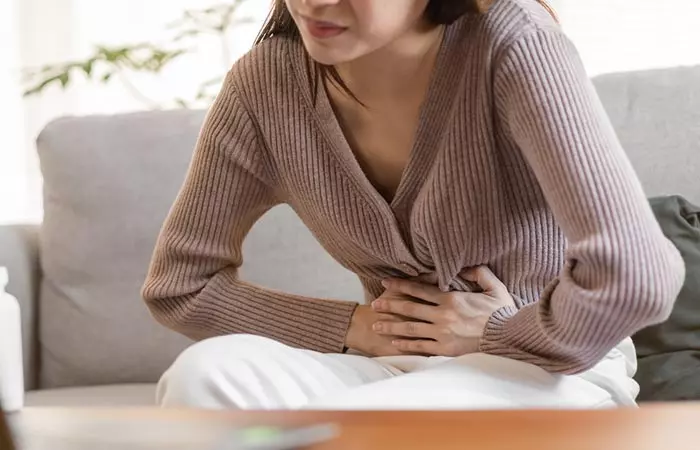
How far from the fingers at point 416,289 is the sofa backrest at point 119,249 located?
56 centimetres

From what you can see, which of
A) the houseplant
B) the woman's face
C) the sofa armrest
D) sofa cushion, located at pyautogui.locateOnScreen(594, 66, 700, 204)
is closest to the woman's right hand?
the woman's face

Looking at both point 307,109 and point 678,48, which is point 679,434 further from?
point 678,48

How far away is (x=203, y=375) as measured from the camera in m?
0.85

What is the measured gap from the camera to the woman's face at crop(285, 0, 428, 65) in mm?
944

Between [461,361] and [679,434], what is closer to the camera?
[679,434]

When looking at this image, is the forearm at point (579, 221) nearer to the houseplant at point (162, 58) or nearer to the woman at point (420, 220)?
the woman at point (420, 220)

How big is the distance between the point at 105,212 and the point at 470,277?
3.04 feet

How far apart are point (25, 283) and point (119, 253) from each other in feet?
0.68

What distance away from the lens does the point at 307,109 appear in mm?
1107

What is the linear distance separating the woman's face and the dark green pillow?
0.65 m

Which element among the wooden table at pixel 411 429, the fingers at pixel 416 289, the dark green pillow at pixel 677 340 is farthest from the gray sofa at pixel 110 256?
the wooden table at pixel 411 429

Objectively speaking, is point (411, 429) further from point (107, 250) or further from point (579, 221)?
point (107, 250)

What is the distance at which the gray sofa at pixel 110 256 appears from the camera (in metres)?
1.67

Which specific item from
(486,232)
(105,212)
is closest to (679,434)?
(486,232)
